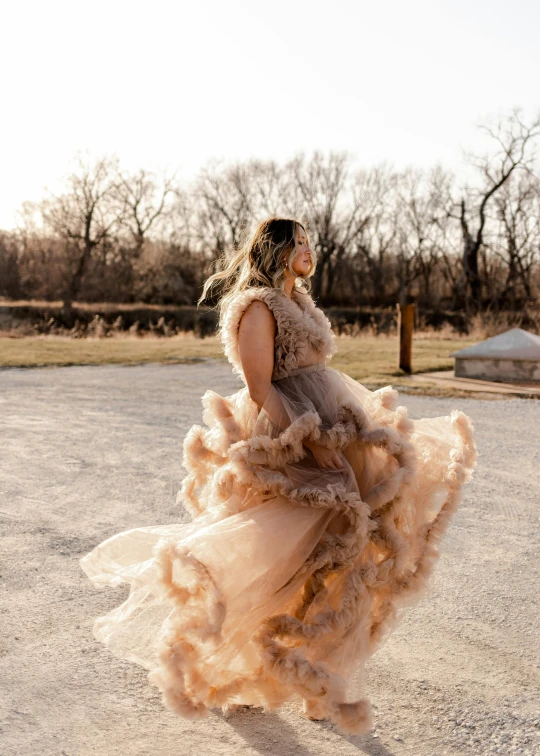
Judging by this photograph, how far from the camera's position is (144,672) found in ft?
11.1

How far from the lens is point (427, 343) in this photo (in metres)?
22.3

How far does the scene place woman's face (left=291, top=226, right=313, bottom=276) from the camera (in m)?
3.16

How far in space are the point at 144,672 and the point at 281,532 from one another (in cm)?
106

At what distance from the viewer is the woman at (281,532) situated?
2711mm

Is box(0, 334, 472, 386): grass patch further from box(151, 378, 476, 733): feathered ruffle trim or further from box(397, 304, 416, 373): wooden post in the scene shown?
box(151, 378, 476, 733): feathered ruffle trim

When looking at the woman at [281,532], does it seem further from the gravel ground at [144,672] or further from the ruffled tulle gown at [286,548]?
the gravel ground at [144,672]

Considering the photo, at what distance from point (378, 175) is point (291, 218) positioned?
44.7m

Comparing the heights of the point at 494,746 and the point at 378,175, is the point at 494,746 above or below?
below

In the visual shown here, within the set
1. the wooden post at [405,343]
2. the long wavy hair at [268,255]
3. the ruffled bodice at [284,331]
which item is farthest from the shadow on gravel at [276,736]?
the wooden post at [405,343]

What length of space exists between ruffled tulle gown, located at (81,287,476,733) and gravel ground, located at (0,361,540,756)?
9.7 inches

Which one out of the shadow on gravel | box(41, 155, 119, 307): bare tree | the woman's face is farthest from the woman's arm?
box(41, 155, 119, 307): bare tree

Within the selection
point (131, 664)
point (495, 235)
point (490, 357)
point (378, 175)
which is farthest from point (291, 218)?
point (378, 175)

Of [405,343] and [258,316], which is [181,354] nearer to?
[405,343]

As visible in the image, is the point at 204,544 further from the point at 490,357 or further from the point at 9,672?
the point at 490,357
